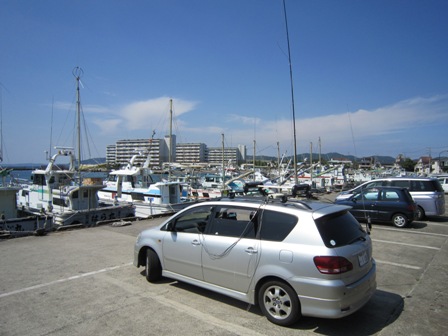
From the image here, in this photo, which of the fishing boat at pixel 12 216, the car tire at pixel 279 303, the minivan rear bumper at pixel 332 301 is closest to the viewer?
the minivan rear bumper at pixel 332 301

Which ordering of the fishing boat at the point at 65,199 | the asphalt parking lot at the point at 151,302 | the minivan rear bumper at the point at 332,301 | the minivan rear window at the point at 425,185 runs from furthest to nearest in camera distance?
the fishing boat at the point at 65,199 → the minivan rear window at the point at 425,185 → the asphalt parking lot at the point at 151,302 → the minivan rear bumper at the point at 332,301

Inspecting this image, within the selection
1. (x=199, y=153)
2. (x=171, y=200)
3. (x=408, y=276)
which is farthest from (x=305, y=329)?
(x=199, y=153)

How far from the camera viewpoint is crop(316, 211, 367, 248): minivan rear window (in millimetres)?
3928

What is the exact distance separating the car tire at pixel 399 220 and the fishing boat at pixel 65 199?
12256mm

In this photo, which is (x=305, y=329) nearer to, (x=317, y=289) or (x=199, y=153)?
(x=317, y=289)

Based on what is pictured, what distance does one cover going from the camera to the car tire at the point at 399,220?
36.9 ft

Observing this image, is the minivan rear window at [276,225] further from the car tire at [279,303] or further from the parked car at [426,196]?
the parked car at [426,196]

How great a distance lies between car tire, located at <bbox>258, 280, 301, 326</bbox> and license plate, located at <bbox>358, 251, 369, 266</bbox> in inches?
38.6

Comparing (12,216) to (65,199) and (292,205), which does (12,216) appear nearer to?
(65,199)

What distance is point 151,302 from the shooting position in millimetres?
4816

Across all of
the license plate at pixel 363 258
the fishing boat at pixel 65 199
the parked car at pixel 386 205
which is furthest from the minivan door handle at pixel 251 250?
the fishing boat at pixel 65 199

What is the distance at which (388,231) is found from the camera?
10.8 meters

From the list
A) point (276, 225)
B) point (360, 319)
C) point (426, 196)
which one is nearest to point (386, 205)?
point (426, 196)

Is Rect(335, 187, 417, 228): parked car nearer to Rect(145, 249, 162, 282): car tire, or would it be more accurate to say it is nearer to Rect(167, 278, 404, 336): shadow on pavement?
Rect(167, 278, 404, 336): shadow on pavement
